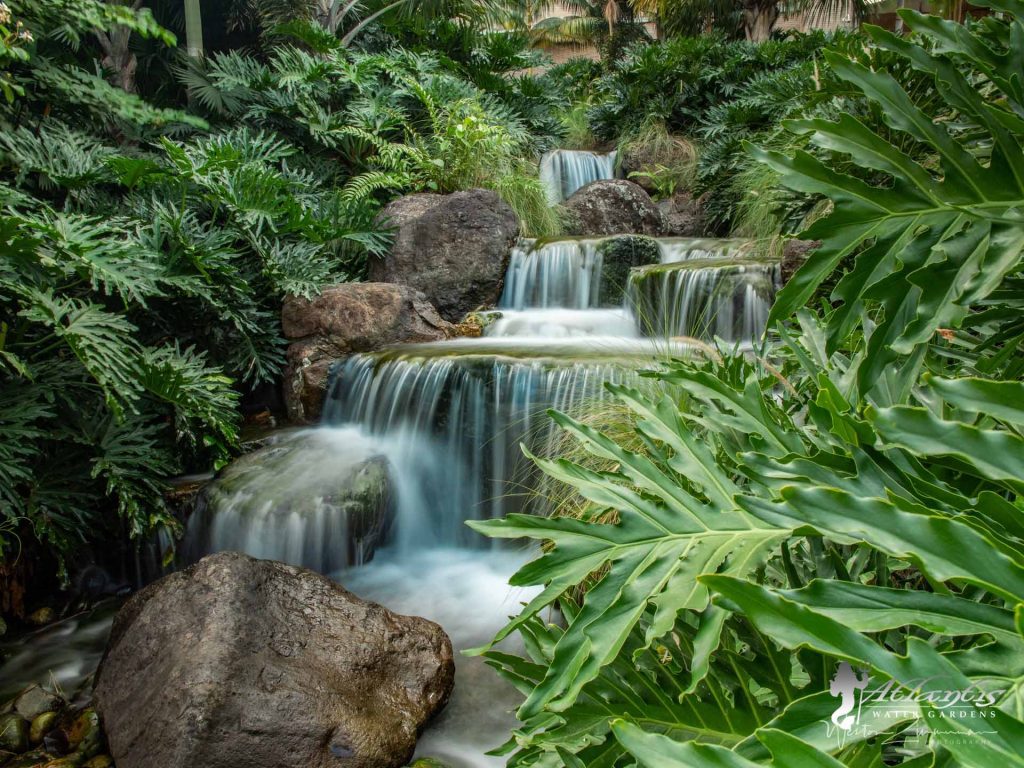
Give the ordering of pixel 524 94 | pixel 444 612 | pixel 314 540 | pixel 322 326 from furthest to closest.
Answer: pixel 524 94, pixel 322 326, pixel 314 540, pixel 444 612

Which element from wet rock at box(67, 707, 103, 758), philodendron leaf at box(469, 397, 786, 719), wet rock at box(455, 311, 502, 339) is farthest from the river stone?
wet rock at box(455, 311, 502, 339)

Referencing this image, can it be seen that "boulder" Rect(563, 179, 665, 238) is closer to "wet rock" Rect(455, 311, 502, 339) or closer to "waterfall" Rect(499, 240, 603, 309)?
"waterfall" Rect(499, 240, 603, 309)

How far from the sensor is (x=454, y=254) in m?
6.80

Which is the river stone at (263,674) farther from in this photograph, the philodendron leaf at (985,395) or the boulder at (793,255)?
the boulder at (793,255)

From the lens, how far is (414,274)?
6.76 meters

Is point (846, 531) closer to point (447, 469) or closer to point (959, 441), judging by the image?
point (959, 441)

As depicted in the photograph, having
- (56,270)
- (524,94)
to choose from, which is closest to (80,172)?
(56,270)

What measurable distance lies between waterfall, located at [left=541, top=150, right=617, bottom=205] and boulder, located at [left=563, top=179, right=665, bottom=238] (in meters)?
1.13

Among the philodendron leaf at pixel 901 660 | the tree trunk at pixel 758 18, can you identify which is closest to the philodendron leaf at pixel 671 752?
the philodendron leaf at pixel 901 660

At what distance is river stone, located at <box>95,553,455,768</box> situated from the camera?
2.43 m

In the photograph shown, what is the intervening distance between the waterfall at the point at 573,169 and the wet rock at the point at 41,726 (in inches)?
327

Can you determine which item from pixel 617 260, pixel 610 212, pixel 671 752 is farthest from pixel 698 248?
pixel 671 752

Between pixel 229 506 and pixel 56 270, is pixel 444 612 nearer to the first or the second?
pixel 229 506

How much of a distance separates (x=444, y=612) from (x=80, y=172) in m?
3.82
